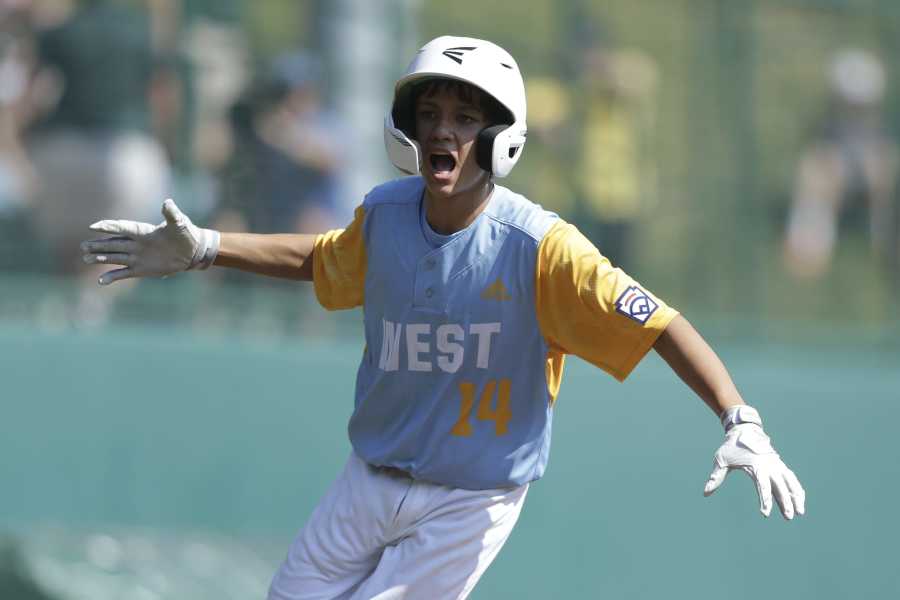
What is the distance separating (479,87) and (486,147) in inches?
6.4

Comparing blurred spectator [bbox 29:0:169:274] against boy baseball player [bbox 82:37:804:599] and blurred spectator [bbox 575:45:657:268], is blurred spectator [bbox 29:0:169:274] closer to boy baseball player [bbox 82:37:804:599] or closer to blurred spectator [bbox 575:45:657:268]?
blurred spectator [bbox 575:45:657:268]

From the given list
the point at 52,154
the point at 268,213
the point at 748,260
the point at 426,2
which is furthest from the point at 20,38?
the point at 748,260

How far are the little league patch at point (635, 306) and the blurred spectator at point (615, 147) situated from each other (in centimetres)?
366

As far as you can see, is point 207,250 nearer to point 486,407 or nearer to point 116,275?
point 116,275

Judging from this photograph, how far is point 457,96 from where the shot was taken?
13.8 ft

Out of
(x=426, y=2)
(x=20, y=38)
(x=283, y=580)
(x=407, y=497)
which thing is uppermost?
(x=426, y=2)

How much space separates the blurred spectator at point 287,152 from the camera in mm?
7199

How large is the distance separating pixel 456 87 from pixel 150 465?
335 centimetres

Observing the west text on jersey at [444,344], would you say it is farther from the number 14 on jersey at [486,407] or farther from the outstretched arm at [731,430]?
the outstretched arm at [731,430]

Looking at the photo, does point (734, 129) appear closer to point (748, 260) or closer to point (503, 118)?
point (748, 260)

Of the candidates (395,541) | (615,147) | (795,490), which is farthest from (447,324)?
(615,147)

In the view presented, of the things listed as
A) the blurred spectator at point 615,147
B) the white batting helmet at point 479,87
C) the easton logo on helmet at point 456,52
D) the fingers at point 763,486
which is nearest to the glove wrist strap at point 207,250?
the white batting helmet at point 479,87

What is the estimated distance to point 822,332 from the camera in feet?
27.9

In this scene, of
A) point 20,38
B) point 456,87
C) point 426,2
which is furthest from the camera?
point 426,2
